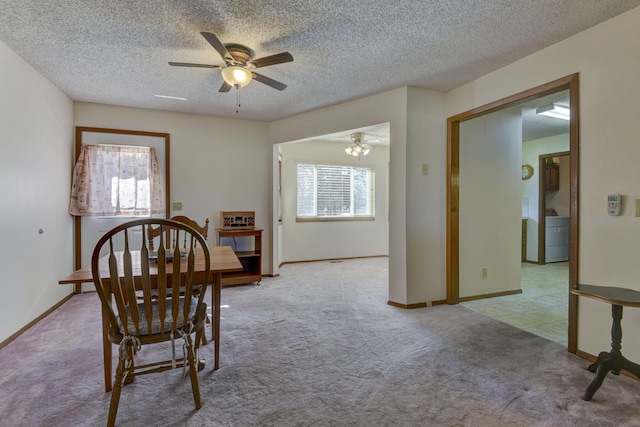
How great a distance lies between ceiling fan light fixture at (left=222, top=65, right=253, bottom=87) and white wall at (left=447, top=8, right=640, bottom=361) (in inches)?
96.2

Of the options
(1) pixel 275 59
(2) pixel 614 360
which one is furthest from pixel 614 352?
(1) pixel 275 59

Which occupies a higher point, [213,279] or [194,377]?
[213,279]

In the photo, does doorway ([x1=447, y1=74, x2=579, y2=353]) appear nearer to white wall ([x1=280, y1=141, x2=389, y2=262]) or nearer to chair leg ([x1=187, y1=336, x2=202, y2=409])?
chair leg ([x1=187, y1=336, x2=202, y2=409])

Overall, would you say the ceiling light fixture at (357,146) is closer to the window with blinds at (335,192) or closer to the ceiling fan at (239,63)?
the window with blinds at (335,192)

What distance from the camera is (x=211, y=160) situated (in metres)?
4.49

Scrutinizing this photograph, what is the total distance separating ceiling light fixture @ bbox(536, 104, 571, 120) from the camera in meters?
3.85

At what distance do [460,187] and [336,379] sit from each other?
101 inches

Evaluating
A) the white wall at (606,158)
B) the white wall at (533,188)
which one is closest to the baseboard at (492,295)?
the white wall at (606,158)

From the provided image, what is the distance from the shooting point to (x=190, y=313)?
1.77 m

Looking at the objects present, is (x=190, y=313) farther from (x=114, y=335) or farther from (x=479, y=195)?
(x=479, y=195)

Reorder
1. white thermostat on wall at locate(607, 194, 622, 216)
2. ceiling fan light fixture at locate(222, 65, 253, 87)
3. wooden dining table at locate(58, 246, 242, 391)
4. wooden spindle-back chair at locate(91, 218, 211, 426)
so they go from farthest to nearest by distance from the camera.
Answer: ceiling fan light fixture at locate(222, 65, 253, 87), white thermostat on wall at locate(607, 194, 622, 216), wooden dining table at locate(58, 246, 242, 391), wooden spindle-back chair at locate(91, 218, 211, 426)

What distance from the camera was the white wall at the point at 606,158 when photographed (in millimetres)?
2002

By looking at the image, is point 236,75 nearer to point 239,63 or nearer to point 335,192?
point 239,63

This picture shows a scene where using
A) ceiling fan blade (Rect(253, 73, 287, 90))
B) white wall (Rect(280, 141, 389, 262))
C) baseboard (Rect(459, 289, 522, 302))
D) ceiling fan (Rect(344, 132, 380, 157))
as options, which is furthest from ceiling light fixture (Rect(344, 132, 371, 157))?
baseboard (Rect(459, 289, 522, 302))
